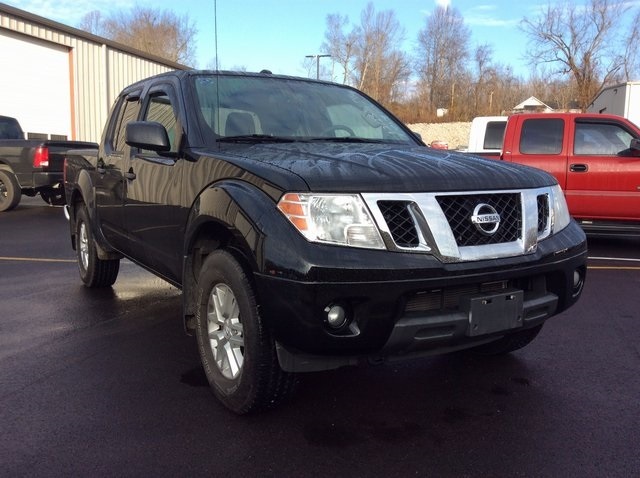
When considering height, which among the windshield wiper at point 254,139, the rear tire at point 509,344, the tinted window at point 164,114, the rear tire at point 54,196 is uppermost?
the tinted window at point 164,114

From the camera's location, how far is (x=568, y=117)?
27.6 feet

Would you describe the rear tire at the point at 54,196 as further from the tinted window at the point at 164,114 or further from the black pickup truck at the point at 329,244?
the black pickup truck at the point at 329,244

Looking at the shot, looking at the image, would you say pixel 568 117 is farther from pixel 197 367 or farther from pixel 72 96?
pixel 72 96

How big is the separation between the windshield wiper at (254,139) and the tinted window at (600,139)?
5.92m

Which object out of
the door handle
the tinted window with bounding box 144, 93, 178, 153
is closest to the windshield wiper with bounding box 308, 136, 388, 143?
the tinted window with bounding box 144, 93, 178, 153

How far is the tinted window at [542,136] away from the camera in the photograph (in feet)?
27.6

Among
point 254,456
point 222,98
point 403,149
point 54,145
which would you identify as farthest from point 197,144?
point 54,145

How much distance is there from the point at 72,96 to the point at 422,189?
64.9 feet

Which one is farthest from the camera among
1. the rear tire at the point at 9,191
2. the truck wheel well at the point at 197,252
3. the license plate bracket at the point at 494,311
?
the rear tire at the point at 9,191

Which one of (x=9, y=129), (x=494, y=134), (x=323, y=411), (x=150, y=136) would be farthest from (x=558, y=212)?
(x=9, y=129)

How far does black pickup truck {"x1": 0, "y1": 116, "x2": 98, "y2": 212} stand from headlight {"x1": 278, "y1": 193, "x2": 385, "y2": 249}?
10.4 meters

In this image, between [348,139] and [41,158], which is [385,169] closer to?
[348,139]

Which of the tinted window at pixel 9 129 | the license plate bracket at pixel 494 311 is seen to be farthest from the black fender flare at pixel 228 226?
the tinted window at pixel 9 129

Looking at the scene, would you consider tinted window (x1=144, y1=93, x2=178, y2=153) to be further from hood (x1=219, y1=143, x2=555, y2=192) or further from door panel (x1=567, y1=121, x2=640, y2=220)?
door panel (x1=567, y1=121, x2=640, y2=220)
